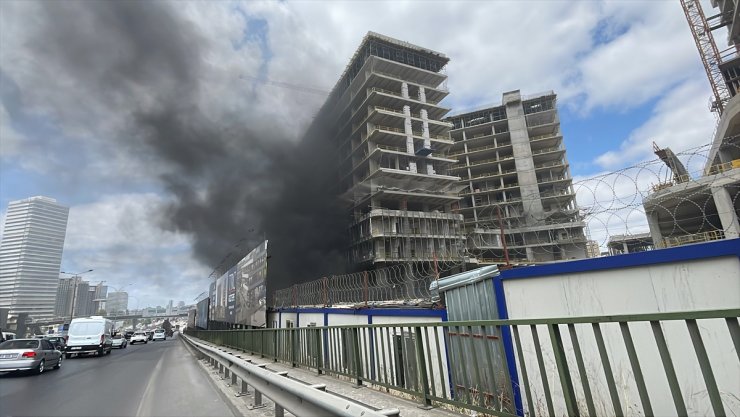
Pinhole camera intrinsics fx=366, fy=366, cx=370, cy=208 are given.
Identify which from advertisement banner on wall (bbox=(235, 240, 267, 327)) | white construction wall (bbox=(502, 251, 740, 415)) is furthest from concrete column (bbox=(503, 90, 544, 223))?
white construction wall (bbox=(502, 251, 740, 415))

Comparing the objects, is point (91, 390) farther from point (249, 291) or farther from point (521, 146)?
point (521, 146)

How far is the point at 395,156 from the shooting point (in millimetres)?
51062

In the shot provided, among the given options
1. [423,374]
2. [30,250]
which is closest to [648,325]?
[423,374]

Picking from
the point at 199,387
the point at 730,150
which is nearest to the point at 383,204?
the point at 730,150

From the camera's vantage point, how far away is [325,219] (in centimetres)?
4653

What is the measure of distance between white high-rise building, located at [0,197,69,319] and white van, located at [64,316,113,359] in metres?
60.2

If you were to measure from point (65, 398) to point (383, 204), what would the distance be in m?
44.9

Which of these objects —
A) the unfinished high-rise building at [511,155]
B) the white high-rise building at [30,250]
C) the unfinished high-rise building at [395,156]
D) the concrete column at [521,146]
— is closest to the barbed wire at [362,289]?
the unfinished high-rise building at [395,156]

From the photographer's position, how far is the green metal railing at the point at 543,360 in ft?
6.86

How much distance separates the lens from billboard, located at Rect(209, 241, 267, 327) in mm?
17203

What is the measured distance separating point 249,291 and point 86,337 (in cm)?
839

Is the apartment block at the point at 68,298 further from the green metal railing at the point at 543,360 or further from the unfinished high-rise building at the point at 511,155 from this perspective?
the green metal railing at the point at 543,360

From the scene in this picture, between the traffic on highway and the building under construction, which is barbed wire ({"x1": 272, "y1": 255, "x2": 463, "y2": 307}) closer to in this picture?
the traffic on highway

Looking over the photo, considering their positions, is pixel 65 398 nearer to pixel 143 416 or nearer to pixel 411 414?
pixel 143 416
